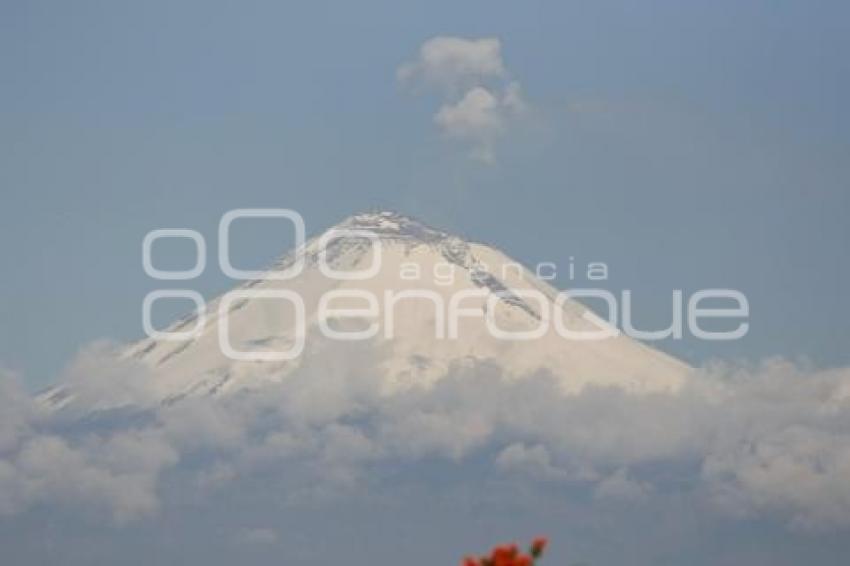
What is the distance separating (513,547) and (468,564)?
0.88 m

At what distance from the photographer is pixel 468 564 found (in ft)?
141

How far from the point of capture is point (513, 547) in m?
43.2
